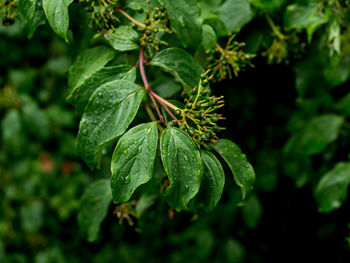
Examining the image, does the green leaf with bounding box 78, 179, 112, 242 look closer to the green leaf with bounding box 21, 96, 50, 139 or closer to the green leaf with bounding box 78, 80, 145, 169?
the green leaf with bounding box 78, 80, 145, 169

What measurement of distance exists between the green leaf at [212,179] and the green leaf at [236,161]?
0.19ft

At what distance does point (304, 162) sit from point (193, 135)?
129 cm

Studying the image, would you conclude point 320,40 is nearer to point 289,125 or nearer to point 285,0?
point 285,0

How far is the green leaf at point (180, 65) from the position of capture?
103 centimetres

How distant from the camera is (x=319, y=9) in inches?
53.0

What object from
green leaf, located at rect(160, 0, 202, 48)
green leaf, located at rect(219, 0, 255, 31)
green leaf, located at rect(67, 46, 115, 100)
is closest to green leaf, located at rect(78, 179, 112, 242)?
green leaf, located at rect(67, 46, 115, 100)

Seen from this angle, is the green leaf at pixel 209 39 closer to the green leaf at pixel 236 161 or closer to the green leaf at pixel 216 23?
the green leaf at pixel 216 23

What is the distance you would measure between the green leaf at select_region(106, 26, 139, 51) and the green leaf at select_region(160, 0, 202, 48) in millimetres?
126

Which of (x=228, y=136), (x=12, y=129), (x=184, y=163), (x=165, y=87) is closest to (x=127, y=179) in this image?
(x=184, y=163)

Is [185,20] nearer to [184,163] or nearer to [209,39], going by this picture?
[209,39]

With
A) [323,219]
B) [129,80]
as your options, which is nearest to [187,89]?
[129,80]

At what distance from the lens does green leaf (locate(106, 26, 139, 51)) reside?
105cm

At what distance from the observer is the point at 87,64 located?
1125mm

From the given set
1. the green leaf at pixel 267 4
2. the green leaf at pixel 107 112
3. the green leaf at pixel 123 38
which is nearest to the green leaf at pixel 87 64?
the green leaf at pixel 123 38
